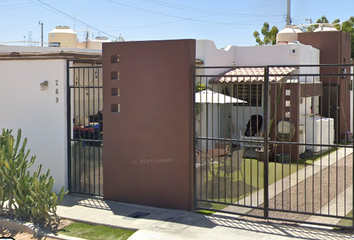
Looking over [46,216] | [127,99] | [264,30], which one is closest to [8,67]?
[127,99]

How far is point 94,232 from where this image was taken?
7.41 m

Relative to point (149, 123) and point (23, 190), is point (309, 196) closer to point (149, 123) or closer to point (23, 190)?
point (149, 123)

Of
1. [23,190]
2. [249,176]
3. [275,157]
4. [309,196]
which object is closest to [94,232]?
[23,190]

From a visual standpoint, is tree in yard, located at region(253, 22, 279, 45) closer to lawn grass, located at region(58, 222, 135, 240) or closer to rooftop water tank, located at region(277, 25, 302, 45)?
rooftop water tank, located at region(277, 25, 302, 45)

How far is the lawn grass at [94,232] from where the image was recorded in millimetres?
7176

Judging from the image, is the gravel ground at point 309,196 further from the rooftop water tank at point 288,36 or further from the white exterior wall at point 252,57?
the rooftop water tank at point 288,36

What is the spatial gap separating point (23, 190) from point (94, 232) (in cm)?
152

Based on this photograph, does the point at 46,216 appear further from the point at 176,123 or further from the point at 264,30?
the point at 264,30

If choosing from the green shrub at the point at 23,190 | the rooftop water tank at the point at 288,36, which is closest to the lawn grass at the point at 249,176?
the green shrub at the point at 23,190

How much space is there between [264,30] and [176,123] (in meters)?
26.2

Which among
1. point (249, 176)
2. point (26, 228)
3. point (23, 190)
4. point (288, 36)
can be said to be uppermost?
point (288, 36)

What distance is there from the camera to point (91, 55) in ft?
33.1

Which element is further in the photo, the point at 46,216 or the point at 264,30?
the point at 264,30

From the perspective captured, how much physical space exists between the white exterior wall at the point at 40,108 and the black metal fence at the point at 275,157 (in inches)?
112
